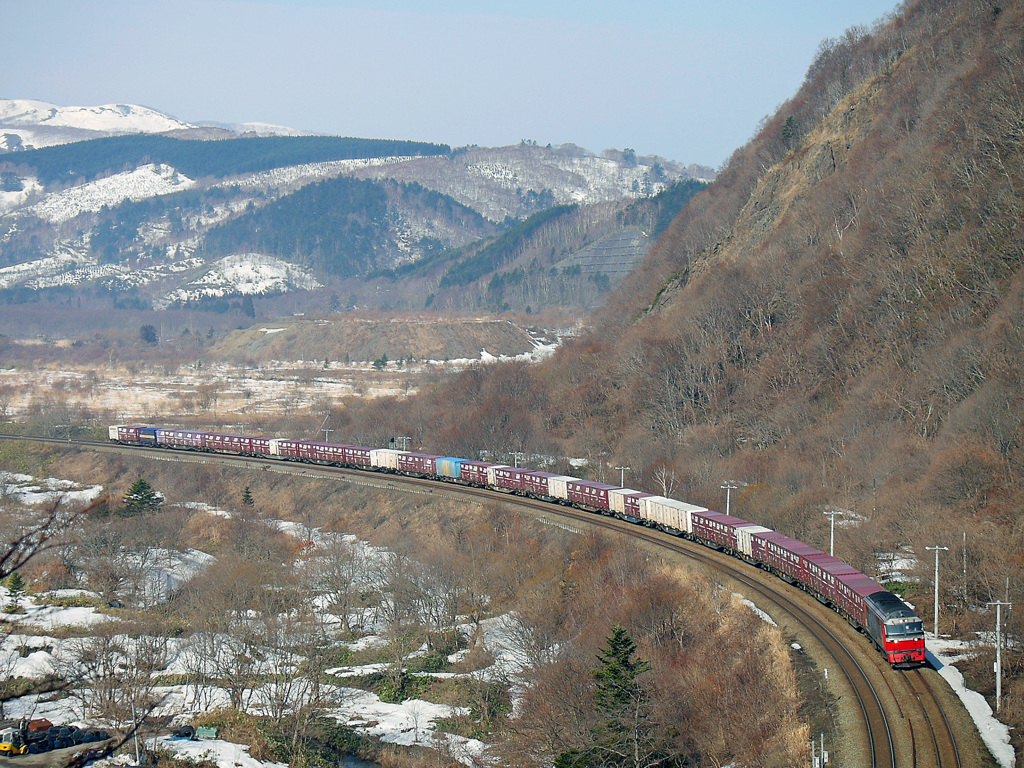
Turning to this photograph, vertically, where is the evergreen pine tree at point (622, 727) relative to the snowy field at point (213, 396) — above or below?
above

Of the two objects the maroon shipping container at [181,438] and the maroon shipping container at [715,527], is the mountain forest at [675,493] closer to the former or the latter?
the maroon shipping container at [715,527]

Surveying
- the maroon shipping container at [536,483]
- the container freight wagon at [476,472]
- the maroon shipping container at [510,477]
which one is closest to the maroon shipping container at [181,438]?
the container freight wagon at [476,472]

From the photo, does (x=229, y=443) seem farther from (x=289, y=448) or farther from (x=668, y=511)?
(x=668, y=511)

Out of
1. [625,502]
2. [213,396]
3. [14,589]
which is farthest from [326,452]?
[213,396]

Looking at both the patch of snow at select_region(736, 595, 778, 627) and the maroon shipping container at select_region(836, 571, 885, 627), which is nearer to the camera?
the maroon shipping container at select_region(836, 571, 885, 627)

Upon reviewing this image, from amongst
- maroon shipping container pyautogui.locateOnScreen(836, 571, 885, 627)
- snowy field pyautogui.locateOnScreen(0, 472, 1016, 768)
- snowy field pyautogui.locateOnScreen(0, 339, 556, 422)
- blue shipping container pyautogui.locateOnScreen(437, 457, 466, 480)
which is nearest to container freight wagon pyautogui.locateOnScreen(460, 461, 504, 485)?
blue shipping container pyautogui.locateOnScreen(437, 457, 466, 480)

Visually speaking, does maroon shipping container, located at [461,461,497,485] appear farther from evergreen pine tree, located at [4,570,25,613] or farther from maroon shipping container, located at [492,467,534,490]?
evergreen pine tree, located at [4,570,25,613]
